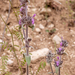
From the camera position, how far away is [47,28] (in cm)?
255

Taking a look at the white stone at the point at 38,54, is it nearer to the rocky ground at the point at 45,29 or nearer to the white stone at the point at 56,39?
the rocky ground at the point at 45,29

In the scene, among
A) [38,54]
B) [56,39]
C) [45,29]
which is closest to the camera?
[38,54]

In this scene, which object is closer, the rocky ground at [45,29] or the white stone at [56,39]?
the rocky ground at [45,29]

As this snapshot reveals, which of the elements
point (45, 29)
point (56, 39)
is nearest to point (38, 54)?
point (56, 39)

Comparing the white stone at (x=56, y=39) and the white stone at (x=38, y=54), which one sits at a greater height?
the white stone at (x=56, y=39)

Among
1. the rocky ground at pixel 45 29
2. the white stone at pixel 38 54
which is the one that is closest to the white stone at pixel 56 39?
the rocky ground at pixel 45 29

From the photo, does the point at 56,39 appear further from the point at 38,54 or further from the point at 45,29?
the point at 38,54

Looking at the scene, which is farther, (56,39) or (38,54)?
(56,39)

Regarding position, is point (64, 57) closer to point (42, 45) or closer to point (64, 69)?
point (64, 69)

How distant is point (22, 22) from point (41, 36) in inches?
46.7

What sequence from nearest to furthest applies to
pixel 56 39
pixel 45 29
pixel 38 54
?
1. pixel 38 54
2. pixel 56 39
3. pixel 45 29

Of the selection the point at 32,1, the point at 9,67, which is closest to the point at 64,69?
the point at 9,67

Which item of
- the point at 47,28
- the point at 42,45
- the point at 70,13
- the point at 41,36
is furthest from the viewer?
the point at 70,13

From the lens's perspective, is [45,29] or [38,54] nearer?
[38,54]
